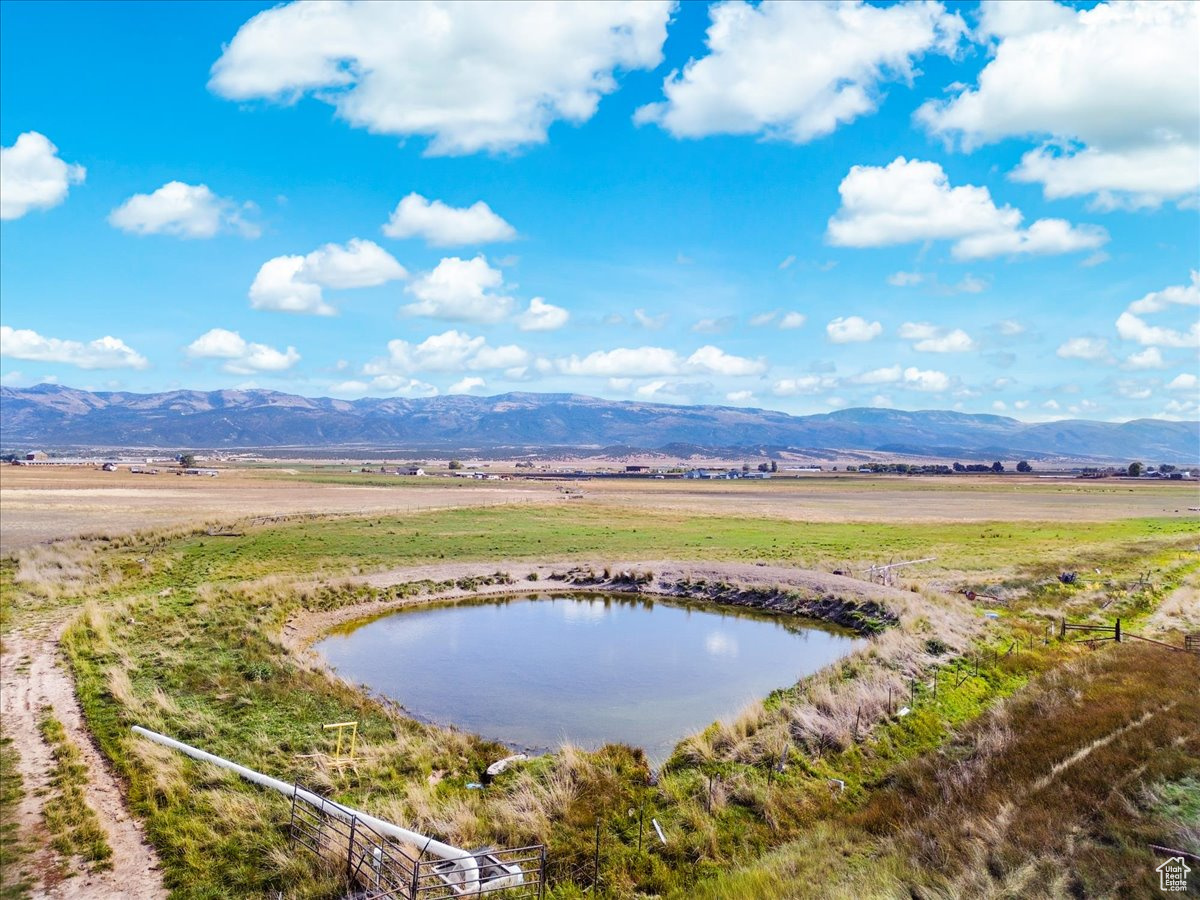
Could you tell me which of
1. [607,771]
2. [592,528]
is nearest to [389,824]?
[607,771]

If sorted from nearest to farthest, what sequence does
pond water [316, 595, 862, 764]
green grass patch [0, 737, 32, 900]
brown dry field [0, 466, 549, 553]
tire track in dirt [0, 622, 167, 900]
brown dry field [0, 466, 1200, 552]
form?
green grass patch [0, 737, 32, 900] < tire track in dirt [0, 622, 167, 900] < pond water [316, 595, 862, 764] < brown dry field [0, 466, 549, 553] < brown dry field [0, 466, 1200, 552]

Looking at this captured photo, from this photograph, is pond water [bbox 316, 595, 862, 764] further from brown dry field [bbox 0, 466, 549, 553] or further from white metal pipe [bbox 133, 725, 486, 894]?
brown dry field [bbox 0, 466, 549, 553]

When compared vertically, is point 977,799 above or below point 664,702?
above

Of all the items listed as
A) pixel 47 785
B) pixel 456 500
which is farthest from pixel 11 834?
pixel 456 500

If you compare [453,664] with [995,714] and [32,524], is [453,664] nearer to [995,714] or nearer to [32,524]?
[995,714]

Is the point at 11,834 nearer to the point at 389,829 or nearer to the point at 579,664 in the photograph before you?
the point at 389,829

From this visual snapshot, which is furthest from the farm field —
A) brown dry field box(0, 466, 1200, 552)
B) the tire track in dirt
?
brown dry field box(0, 466, 1200, 552)
